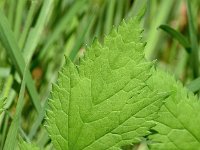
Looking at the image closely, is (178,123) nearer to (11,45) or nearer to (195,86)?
(195,86)

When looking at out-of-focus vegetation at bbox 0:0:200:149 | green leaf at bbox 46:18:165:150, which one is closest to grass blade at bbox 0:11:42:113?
out-of-focus vegetation at bbox 0:0:200:149

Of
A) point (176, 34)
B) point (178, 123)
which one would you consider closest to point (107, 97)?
point (178, 123)

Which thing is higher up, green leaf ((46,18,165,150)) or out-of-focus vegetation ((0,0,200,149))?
out-of-focus vegetation ((0,0,200,149))

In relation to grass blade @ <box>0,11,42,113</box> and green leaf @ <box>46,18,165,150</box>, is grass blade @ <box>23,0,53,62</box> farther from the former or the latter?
green leaf @ <box>46,18,165,150</box>

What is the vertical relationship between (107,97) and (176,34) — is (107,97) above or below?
below

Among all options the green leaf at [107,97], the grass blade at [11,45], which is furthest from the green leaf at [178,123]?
the grass blade at [11,45]
